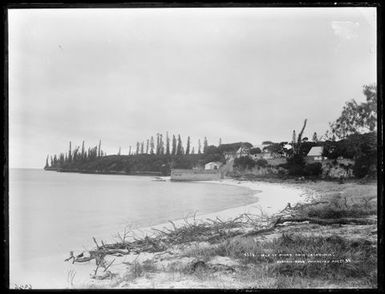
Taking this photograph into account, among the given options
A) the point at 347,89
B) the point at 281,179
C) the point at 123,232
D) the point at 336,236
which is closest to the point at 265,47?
the point at 347,89

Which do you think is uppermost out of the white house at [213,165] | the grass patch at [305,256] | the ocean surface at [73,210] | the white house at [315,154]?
the white house at [315,154]

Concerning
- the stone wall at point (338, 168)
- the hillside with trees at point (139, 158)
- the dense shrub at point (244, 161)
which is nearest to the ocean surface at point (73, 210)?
the hillside with trees at point (139, 158)

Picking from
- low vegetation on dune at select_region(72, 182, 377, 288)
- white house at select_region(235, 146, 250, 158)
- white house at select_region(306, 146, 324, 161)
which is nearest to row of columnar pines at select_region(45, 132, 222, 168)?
white house at select_region(235, 146, 250, 158)

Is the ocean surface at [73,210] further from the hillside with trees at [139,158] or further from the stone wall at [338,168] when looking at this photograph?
the stone wall at [338,168]

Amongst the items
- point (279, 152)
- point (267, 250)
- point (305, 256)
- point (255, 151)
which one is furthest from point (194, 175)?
point (305, 256)

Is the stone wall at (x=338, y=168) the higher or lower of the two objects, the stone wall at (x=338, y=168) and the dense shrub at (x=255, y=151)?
the lower

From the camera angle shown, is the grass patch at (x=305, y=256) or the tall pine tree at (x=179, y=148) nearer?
the grass patch at (x=305, y=256)

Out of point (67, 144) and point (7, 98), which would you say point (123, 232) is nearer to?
point (67, 144)
